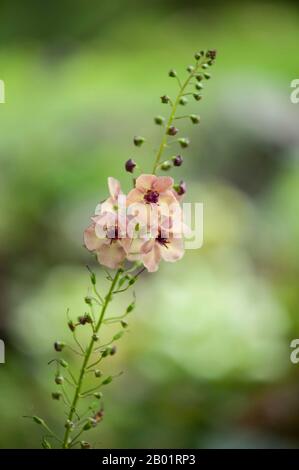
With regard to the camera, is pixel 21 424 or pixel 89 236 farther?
pixel 21 424

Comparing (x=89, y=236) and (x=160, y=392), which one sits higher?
(x=89, y=236)

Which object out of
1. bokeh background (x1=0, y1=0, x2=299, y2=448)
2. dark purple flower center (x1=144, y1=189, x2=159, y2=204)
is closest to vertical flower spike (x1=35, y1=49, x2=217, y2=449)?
dark purple flower center (x1=144, y1=189, x2=159, y2=204)

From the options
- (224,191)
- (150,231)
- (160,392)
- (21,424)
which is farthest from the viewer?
(224,191)

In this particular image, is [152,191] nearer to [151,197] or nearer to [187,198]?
[151,197]

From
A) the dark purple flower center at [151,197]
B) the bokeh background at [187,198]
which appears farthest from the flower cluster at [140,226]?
the bokeh background at [187,198]

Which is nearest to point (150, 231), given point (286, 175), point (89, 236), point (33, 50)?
point (89, 236)

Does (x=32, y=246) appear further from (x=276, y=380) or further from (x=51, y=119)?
(x=276, y=380)

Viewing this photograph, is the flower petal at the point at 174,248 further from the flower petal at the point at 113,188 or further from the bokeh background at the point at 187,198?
the bokeh background at the point at 187,198

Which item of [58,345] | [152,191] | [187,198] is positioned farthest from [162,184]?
[187,198]
